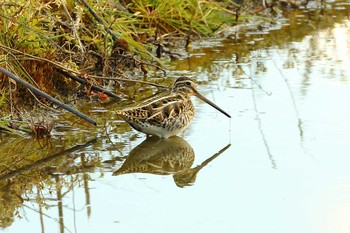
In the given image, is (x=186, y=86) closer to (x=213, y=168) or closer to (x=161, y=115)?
(x=161, y=115)

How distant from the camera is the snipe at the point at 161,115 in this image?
6152 mm

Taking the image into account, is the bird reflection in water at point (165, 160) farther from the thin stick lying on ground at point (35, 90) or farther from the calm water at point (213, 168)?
the thin stick lying on ground at point (35, 90)

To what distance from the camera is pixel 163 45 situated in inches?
351

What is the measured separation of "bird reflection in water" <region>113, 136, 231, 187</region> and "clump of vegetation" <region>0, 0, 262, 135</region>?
2.74ft

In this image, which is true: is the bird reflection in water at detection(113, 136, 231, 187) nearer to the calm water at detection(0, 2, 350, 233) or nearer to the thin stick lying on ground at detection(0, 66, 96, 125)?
the calm water at detection(0, 2, 350, 233)

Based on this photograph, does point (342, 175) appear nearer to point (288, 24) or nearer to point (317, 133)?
point (317, 133)

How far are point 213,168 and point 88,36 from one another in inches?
106

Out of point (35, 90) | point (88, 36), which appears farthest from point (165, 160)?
point (88, 36)

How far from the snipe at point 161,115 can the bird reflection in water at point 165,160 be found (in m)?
0.09

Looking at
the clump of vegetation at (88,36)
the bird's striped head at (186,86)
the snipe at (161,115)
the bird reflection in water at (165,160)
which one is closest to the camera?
the bird reflection in water at (165,160)

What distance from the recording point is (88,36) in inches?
306

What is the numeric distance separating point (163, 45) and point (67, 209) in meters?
4.32

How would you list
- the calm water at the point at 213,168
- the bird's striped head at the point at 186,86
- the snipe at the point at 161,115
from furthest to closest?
1. the bird's striped head at the point at 186,86
2. the snipe at the point at 161,115
3. the calm water at the point at 213,168

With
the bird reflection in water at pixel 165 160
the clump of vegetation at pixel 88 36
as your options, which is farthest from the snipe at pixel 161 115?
the clump of vegetation at pixel 88 36
